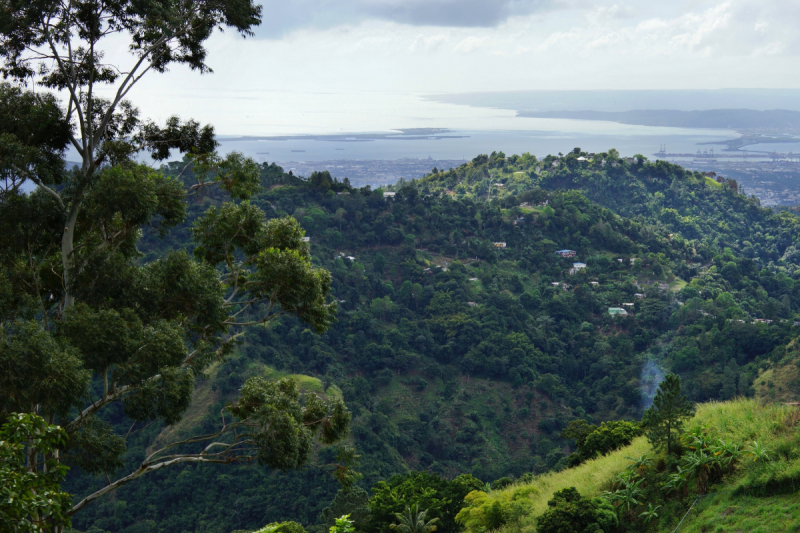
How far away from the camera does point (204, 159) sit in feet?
28.4

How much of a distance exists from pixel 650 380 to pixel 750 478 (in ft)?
107

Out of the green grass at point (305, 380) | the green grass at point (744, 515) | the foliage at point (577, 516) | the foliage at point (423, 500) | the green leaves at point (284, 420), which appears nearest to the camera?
the green leaves at point (284, 420)

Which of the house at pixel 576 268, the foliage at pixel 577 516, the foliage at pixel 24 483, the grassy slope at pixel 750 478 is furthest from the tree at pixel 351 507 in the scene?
the house at pixel 576 268

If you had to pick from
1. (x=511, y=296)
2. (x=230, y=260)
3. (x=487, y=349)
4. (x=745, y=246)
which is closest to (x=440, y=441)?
Answer: (x=487, y=349)

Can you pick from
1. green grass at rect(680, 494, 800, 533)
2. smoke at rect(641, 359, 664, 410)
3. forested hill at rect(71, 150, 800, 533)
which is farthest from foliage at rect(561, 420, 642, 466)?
smoke at rect(641, 359, 664, 410)

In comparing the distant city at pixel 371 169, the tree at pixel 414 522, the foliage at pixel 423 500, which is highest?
the distant city at pixel 371 169

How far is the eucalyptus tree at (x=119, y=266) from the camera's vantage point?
6.51m

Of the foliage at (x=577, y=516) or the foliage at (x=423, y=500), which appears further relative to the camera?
the foliage at (x=423, y=500)

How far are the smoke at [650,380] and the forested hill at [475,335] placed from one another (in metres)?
0.25

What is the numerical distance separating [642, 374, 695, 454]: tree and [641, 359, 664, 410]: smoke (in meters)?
29.0

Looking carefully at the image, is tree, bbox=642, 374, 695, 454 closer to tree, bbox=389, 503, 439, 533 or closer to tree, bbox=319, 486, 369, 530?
tree, bbox=389, 503, 439, 533

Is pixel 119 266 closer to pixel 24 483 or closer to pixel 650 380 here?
pixel 24 483

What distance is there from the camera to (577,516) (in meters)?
9.83

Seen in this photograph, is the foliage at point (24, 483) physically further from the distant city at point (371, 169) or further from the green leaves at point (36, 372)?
the distant city at point (371, 169)
